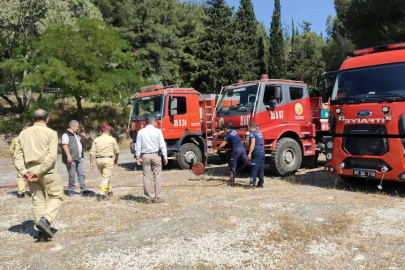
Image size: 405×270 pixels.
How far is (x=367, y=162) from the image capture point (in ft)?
25.1

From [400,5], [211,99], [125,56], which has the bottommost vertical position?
[211,99]

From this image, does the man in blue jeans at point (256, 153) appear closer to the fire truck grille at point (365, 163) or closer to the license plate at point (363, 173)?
the fire truck grille at point (365, 163)

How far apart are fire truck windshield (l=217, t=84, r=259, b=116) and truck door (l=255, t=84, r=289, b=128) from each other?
0.25 metres

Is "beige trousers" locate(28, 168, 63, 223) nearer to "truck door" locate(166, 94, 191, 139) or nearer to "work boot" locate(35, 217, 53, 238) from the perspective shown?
"work boot" locate(35, 217, 53, 238)

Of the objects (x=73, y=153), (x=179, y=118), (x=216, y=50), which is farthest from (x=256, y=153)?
(x=216, y=50)

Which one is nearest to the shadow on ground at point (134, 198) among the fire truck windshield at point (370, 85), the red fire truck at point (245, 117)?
the red fire truck at point (245, 117)

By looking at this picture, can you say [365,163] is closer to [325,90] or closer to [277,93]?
[325,90]

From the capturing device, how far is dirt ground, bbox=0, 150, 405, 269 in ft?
14.2

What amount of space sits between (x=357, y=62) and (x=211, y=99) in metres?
5.44

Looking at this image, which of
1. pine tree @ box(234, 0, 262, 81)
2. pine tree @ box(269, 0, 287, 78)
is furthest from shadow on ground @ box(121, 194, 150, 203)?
pine tree @ box(269, 0, 287, 78)

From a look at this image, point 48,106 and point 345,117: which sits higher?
point 48,106

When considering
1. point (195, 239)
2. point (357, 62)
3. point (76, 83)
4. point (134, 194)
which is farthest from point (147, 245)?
point (76, 83)

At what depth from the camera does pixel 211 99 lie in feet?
41.2

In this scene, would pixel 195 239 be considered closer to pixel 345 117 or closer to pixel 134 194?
pixel 134 194
